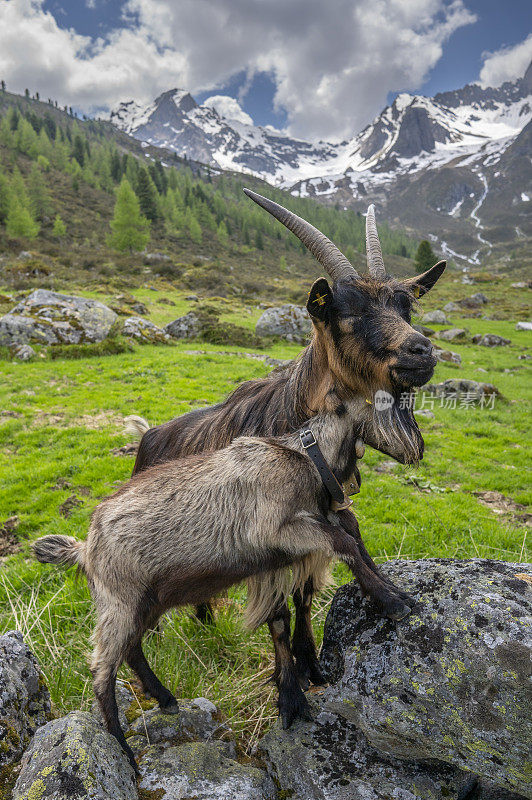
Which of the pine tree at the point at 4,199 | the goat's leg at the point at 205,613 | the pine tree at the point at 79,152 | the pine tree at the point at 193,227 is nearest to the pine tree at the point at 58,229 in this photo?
the pine tree at the point at 4,199

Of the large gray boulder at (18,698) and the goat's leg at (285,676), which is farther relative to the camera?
the goat's leg at (285,676)

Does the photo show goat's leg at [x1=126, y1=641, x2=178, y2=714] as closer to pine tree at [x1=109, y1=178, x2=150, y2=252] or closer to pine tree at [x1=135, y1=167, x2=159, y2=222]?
pine tree at [x1=109, y1=178, x2=150, y2=252]

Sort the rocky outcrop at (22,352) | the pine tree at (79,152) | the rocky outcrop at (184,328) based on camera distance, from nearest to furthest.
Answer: the rocky outcrop at (22,352) → the rocky outcrop at (184,328) → the pine tree at (79,152)

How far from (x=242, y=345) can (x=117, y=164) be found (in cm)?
9300

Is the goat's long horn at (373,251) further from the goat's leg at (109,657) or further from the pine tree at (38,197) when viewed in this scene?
the pine tree at (38,197)

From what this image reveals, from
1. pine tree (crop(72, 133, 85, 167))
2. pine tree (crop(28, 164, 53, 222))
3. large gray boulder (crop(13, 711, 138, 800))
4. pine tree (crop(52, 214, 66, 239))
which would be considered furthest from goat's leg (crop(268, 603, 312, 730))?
pine tree (crop(72, 133, 85, 167))

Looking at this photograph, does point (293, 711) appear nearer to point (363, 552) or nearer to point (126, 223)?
point (363, 552)

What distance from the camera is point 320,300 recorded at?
8.08 feet

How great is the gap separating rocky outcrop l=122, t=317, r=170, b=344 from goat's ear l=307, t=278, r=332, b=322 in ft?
65.5

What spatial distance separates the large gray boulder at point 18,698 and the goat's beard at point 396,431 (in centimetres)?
265

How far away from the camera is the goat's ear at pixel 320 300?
2360 mm

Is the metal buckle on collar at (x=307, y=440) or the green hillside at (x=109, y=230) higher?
the green hillside at (x=109, y=230)

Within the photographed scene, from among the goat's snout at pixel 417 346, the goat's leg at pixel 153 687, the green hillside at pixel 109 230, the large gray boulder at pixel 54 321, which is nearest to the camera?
the goat's snout at pixel 417 346

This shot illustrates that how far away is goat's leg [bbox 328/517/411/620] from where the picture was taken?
246 cm
